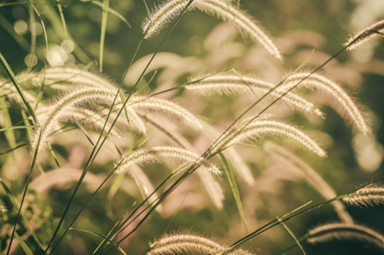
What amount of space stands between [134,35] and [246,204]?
1.94 m

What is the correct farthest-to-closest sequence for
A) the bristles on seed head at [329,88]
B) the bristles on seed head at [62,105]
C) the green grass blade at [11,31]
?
1. the green grass blade at [11,31]
2. the bristles on seed head at [329,88]
3. the bristles on seed head at [62,105]

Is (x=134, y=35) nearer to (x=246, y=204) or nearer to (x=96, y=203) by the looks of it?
(x=96, y=203)

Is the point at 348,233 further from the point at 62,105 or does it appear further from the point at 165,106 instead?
the point at 62,105

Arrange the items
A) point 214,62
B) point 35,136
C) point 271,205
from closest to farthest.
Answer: point 35,136 → point 214,62 → point 271,205

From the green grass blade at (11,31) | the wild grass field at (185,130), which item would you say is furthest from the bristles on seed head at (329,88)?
the green grass blade at (11,31)

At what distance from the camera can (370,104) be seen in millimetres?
2785

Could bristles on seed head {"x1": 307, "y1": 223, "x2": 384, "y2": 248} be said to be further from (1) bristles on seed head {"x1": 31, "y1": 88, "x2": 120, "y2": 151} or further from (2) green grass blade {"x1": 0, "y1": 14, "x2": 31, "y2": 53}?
(2) green grass blade {"x1": 0, "y1": 14, "x2": 31, "y2": 53}

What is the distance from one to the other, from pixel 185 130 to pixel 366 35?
111 cm

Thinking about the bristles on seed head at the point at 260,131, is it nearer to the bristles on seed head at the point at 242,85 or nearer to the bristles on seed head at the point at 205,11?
the bristles on seed head at the point at 242,85

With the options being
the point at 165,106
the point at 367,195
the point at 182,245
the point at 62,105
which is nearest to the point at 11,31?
the point at 62,105

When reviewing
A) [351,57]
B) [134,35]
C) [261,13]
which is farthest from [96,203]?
[351,57]

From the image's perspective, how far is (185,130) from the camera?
1508 millimetres

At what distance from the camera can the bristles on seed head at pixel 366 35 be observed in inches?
Result: 21.0

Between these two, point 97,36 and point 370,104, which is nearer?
point 97,36
